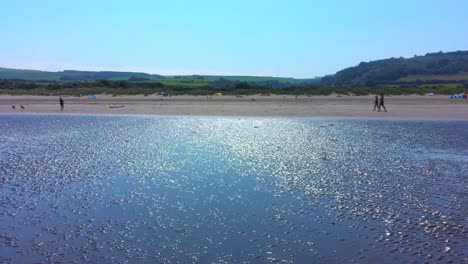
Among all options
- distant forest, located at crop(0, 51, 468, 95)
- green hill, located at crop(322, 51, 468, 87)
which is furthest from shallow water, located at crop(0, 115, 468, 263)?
green hill, located at crop(322, 51, 468, 87)

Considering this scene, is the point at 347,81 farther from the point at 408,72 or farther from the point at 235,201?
the point at 235,201

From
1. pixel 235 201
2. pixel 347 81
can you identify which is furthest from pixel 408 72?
pixel 235 201

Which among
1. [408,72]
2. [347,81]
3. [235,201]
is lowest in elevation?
[235,201]

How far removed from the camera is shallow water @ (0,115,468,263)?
852cm

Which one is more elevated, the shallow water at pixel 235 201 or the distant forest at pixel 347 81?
the distant forest at pixel 347 81

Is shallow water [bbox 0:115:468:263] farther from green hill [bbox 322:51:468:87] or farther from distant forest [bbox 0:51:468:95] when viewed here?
green hill [bbox 322:51:468:87]

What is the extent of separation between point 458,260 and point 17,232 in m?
8.08

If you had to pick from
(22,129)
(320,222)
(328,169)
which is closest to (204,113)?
(22,129)

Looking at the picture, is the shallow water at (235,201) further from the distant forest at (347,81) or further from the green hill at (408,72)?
the green hill at (408,72)

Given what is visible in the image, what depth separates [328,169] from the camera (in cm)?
1627

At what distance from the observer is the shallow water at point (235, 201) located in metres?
8.52

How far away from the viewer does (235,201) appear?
12.0 m

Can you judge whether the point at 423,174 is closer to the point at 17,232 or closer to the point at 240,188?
the point at 240,188

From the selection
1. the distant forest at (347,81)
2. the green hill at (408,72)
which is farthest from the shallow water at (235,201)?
the green hill at (408,72)
